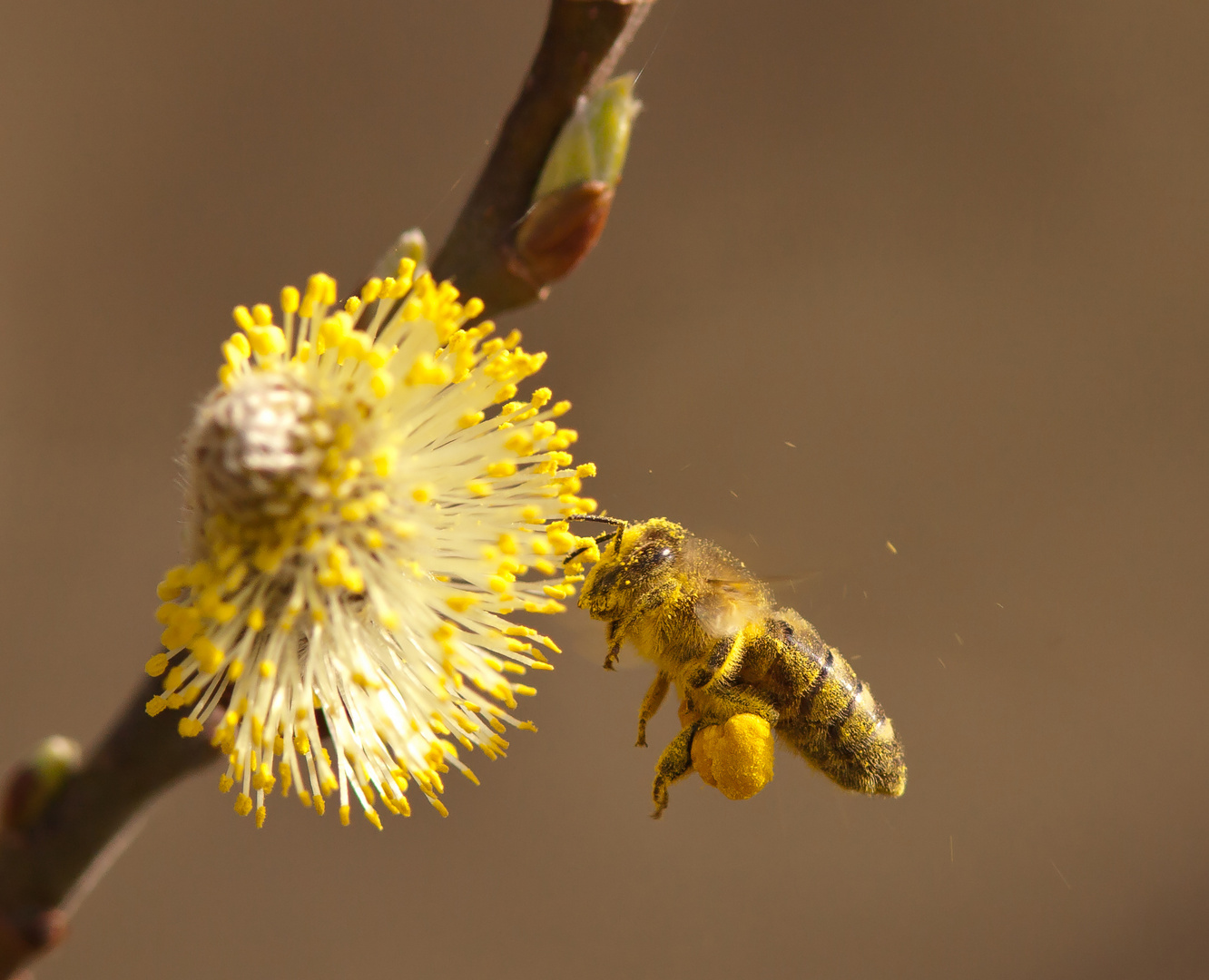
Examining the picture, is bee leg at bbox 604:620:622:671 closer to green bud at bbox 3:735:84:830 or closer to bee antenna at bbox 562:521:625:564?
bee antenna at bbox 562:521:625:564

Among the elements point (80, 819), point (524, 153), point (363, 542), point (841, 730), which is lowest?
point (80, 819)

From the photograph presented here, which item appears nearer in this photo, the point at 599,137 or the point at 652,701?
the point at 599,137

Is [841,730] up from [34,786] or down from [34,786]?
up

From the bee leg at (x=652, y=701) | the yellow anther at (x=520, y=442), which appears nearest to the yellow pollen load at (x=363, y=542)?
the yellow anther at (x=520, y=442)

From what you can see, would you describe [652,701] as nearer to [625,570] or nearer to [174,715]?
[625,570]

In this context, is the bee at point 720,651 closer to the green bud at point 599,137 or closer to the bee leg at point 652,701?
the bee leg at point 652,701

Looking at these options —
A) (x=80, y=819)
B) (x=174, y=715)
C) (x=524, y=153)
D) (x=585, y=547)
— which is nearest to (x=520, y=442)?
(x=585, y=547)

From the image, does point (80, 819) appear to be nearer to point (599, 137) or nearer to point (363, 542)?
point (363, 542)

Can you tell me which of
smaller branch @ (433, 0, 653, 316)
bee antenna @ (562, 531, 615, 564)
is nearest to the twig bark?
smaller branch @ (433, 0, 653, 316)
